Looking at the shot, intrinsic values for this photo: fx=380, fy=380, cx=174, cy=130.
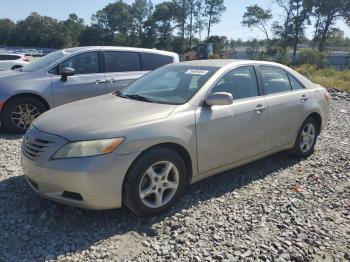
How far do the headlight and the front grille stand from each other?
167 mm

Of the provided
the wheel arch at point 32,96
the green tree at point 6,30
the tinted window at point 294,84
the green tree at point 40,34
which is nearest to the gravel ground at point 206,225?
the tinted window at point 294,84

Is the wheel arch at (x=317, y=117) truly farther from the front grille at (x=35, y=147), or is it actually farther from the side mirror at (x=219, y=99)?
the front grille at (x=35, y=147)

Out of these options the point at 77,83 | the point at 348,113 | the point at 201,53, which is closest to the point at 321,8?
the point at 201,53

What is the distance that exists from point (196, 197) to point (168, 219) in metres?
0.58

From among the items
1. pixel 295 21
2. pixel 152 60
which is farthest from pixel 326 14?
pixel 152 60

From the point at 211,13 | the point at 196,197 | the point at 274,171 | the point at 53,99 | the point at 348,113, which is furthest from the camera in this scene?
the point at 211,13

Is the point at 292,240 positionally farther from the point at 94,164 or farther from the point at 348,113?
the point at 348,113

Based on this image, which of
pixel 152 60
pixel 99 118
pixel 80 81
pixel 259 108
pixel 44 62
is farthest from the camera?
pixel 152 60

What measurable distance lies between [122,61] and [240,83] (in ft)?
12.0

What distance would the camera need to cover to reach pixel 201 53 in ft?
108

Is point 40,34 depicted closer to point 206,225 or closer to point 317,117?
point 317,117

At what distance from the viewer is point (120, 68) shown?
298 inches

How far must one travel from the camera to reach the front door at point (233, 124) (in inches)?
156

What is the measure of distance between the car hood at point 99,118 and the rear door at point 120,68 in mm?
3100
